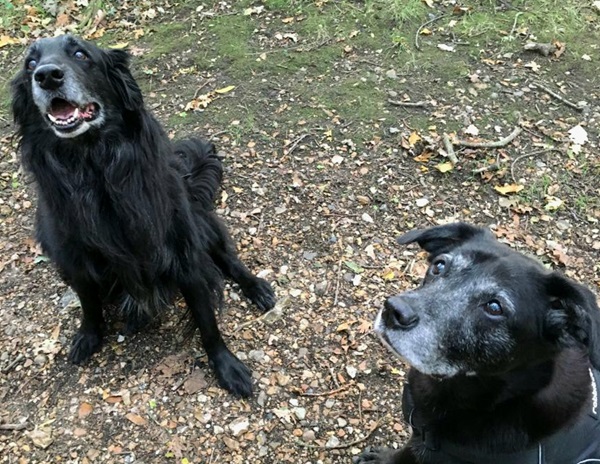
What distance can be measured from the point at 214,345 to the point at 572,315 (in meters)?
2.36

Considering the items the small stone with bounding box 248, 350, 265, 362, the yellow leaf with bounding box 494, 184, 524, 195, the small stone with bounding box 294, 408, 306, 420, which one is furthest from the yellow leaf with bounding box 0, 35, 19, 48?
the yellow leaf with bounding box 494, 184, 524, 195

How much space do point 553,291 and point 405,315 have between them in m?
0.70

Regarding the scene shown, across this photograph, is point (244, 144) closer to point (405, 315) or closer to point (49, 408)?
point (49, 408)

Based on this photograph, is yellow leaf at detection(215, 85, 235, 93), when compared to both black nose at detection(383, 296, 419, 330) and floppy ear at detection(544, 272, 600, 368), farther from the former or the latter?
floppy ear at detection(544, 272, 600, 368)

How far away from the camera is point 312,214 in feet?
16.3

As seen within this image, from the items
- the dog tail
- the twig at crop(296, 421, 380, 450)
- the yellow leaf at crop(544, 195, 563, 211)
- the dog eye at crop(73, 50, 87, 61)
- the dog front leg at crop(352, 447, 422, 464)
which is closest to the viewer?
the dog eye at crop(73, 50, 87, 61)

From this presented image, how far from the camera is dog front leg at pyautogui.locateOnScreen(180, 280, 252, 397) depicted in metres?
3.72

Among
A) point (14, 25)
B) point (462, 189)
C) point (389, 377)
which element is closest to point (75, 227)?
point (389, 377)

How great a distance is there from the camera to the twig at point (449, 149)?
5254mm

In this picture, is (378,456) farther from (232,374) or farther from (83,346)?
(83,346)

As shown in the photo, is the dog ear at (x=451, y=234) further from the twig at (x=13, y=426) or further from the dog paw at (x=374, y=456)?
the twig at (x=13, y=426)

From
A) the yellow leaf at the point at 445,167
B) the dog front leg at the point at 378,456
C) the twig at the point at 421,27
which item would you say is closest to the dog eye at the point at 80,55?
the dog front leg at the point at 378,456

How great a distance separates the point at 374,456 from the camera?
3.56 metres

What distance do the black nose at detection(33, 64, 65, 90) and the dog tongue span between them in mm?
94
